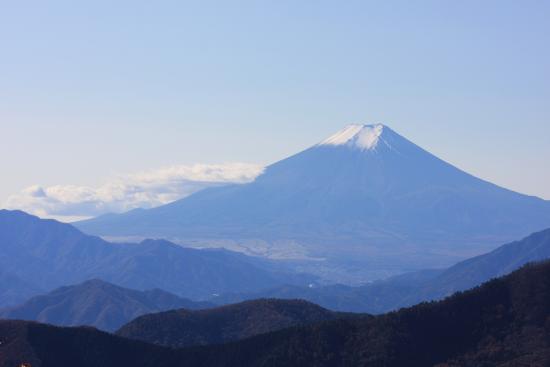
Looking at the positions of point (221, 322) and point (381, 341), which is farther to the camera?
point (221, 322)

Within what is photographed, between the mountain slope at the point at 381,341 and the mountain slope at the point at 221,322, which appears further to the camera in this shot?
the mountain slope at the point at 221,322

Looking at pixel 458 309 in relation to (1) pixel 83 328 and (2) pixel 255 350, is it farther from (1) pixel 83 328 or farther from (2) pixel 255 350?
(1) pixel 83 328

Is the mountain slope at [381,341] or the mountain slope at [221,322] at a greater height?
the mountain slope at [221,322]

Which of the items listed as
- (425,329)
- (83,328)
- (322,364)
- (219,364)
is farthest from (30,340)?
(425,329)

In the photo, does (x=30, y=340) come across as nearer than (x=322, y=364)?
No
